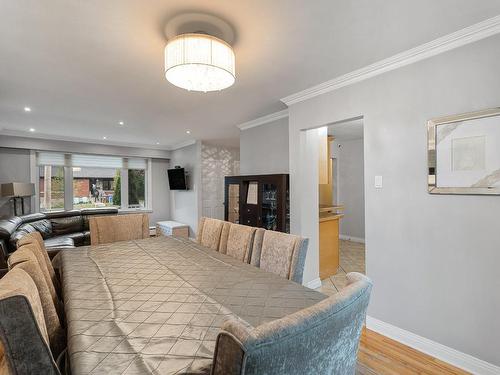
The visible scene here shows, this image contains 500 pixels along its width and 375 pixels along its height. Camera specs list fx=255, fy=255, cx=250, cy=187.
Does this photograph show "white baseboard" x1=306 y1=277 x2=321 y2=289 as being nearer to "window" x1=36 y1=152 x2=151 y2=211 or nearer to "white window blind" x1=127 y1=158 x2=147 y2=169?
"window" x1=36 y1=152 x2=151 y2=211

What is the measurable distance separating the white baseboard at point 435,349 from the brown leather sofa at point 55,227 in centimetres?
407

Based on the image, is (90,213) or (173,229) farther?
(173,229)

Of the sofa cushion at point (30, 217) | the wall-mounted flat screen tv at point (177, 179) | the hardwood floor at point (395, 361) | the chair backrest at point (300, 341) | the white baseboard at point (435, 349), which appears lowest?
the hardwood floor at point (395, 361)

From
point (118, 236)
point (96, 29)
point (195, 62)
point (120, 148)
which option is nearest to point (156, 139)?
point (120, 148)

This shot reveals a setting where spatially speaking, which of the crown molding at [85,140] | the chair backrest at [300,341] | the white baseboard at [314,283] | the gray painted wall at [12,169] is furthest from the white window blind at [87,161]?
the chair backrest at [300,341]

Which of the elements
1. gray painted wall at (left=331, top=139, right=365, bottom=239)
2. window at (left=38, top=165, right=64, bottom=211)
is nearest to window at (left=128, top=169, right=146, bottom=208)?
window at (left=38, top=165, right=64, bottom=211)

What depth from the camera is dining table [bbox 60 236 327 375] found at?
0.83m

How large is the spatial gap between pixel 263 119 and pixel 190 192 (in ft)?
10.1

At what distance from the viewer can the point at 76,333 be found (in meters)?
0.97

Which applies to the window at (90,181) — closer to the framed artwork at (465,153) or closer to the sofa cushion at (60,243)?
the sofa cushion at (60,243)

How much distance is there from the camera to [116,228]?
2.91m

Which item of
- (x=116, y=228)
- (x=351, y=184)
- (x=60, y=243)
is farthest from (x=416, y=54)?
(x=60, y=243)

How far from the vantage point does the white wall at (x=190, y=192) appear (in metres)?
5.95

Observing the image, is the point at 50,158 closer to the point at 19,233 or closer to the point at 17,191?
the point at 17,191
